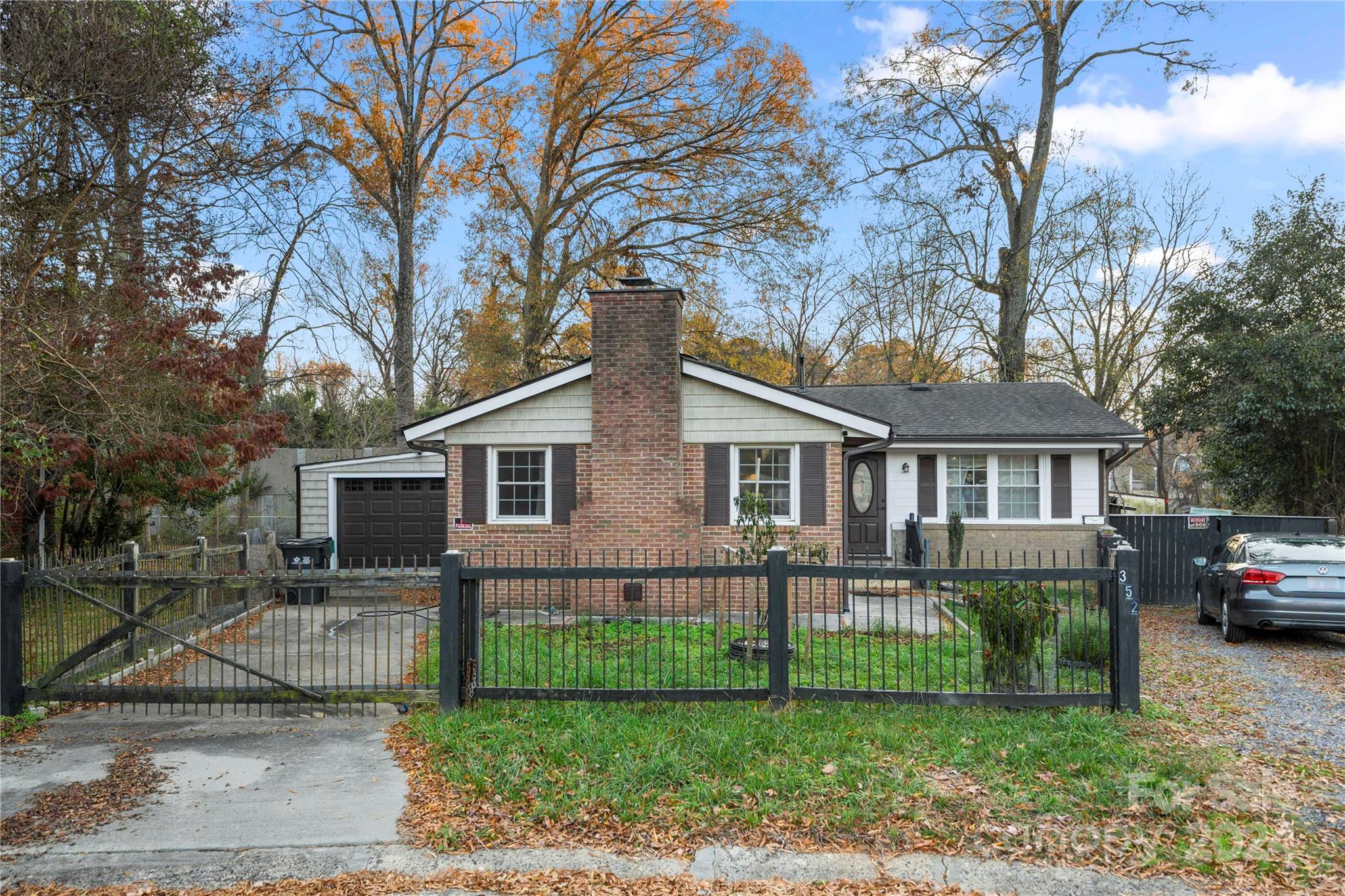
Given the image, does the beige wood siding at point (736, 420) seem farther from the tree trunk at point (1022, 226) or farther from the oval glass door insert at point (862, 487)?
the tree trunk at point (1022, 226)

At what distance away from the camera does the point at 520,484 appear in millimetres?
13516

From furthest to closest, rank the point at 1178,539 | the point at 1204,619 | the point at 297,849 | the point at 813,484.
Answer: the point at 1178,539 → the point at 813,484 → the point at 1204,619 → the point at 297,849

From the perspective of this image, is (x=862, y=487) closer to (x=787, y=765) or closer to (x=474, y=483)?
(x=474, y=483)

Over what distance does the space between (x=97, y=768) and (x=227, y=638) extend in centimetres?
448

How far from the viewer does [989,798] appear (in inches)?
199

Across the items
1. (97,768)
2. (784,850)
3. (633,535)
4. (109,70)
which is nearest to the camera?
(784,850)

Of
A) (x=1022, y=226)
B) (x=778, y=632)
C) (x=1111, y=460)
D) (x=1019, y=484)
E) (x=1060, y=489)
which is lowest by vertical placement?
(x=778, y=632)

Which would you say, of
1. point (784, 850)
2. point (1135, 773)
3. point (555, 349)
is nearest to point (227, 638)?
point (784, 850)

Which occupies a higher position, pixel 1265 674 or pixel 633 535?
pixel 633 535

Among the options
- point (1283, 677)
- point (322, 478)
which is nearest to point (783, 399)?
point (1283, 677)

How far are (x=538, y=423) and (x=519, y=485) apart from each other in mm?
1061

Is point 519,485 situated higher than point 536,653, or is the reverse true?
point 519,485

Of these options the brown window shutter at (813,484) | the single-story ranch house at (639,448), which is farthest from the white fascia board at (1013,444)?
the brown window shutter at (813,484)

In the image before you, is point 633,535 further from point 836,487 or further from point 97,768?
point 97,768
